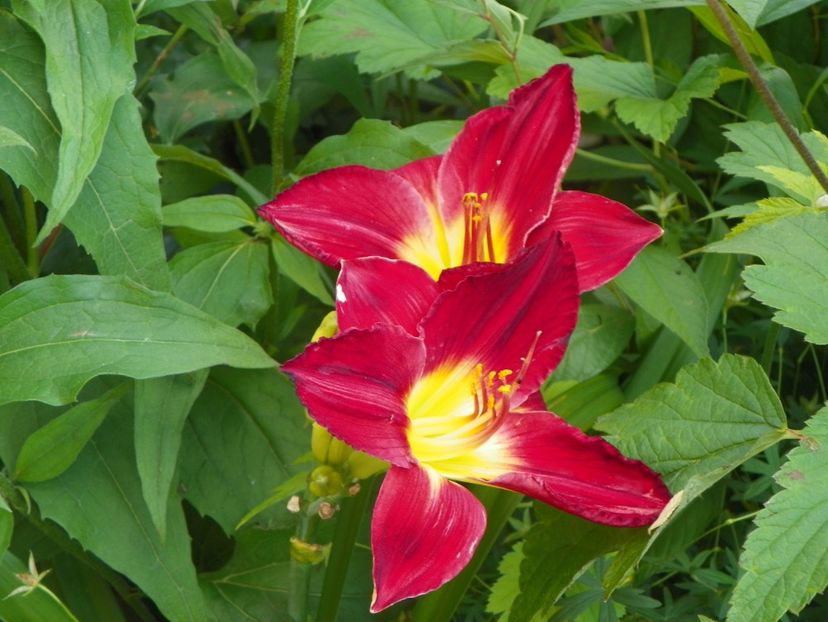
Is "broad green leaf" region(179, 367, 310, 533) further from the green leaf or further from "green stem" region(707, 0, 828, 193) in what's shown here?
"green stem" region(707, 0, 828, 193)

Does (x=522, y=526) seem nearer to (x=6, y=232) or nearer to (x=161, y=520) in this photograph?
(x=161, y=520)

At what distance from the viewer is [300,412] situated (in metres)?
1.19

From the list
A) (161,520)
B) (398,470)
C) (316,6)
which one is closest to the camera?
(398,470)

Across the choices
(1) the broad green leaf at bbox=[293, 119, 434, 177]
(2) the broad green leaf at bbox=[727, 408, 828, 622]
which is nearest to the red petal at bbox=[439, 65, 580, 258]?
(1) the broad green leaf at bbox=[293, 119, 434, 177]

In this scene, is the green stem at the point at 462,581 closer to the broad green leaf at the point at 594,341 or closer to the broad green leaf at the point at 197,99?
the broad green leaf at the point at 594,341

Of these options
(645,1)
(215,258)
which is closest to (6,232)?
(215,258)

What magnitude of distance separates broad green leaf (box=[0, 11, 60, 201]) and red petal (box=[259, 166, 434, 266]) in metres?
0.19

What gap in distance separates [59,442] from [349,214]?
12.5 inches

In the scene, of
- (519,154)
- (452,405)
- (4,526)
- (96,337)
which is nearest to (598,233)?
(519,154)

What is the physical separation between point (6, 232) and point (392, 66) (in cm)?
45

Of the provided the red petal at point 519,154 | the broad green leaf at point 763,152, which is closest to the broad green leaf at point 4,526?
the red petal at point 519,154

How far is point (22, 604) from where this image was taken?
0.97m

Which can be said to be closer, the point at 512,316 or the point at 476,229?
the point at 512,316

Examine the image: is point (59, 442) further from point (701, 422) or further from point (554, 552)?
point (701, 422)
